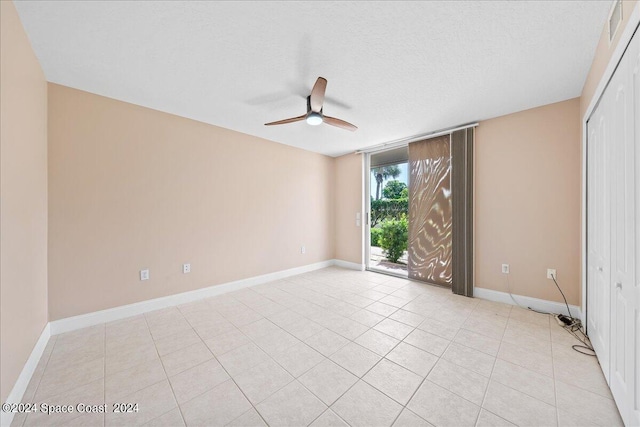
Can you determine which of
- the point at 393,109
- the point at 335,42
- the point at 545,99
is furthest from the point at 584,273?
the point at 335,42

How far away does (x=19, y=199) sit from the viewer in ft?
5.37

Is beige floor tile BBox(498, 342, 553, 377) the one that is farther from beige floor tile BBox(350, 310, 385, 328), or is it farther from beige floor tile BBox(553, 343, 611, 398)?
beige floor tile BBox(350, 310, 385, 328)

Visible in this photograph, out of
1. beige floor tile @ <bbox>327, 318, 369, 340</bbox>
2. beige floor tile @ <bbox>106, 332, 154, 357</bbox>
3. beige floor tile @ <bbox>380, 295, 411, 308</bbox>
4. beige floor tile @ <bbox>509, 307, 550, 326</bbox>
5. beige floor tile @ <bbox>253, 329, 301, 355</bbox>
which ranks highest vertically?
beige floor tile @ <bbox>509, 307, 550, 326</bbox>

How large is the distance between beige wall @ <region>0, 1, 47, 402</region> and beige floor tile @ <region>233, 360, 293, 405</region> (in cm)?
132

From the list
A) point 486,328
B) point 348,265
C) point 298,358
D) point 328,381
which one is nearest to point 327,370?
point 328,381

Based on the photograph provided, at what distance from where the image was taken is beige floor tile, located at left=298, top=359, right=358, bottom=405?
1571 mm

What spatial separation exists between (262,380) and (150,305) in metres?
2.03

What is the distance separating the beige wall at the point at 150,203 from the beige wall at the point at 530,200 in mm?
3192

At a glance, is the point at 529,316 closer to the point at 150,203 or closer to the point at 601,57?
the point at 601,57

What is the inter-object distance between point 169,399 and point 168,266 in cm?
187

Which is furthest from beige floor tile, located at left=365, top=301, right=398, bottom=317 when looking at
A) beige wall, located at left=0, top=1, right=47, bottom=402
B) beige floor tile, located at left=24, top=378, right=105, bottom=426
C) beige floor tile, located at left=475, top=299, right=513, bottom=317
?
Answer: beige wall, located at left=0, top=1, right=47, bottom=402

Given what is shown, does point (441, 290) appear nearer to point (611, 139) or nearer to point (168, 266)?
point (611, 139)

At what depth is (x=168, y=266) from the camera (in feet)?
9.96

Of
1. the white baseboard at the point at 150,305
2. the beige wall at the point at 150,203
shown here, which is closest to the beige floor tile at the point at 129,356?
the white baseboard at the point at 150,305
